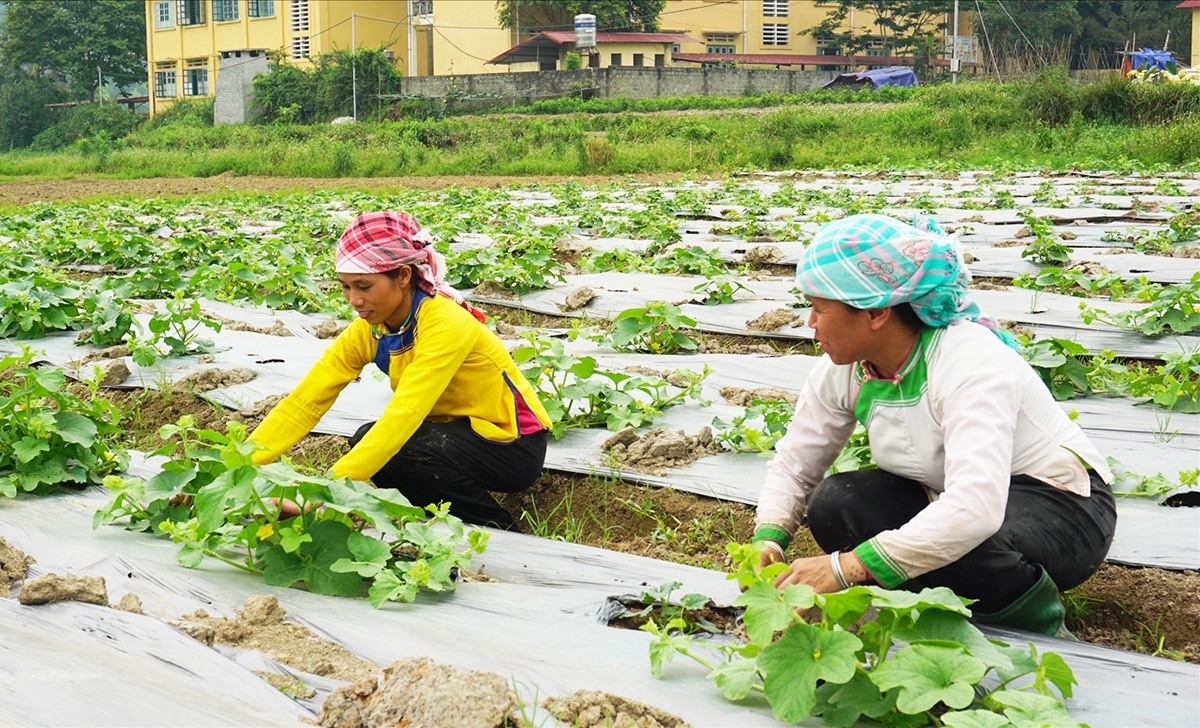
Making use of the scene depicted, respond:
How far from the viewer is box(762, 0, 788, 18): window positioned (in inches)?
1662

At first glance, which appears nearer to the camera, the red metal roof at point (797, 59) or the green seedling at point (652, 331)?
the green seedling at point (652, 331)

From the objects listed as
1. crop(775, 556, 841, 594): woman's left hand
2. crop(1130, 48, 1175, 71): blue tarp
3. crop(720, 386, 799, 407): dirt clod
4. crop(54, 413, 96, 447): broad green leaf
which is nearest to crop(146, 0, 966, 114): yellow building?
crop(1130, 48, 1175, 71): blue tarp

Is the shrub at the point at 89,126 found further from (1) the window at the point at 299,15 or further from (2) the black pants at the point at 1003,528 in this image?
(2) the black pants at the point at 1003,528

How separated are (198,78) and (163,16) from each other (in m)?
3.24

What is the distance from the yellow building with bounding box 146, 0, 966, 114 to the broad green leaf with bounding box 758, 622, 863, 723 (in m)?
35.6

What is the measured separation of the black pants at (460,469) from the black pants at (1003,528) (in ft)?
3.20

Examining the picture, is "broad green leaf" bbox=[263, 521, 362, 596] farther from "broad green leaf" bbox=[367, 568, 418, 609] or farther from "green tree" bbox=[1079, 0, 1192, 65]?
"green tree" bbox=[1079, 0, 1192, 65]

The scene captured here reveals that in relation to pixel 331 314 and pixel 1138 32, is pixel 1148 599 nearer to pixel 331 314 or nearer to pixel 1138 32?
pixel 331 314

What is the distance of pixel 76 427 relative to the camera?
3.07 metres

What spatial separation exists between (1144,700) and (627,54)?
3632 centimetres

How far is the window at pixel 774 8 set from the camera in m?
42.2

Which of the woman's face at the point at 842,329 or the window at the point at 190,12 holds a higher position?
the window at the point at 190,12

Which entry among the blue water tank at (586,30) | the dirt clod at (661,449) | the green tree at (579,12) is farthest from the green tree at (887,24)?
the dirt clod at (661,449)

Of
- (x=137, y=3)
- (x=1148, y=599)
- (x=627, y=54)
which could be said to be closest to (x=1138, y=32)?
(x=627, y=54)
